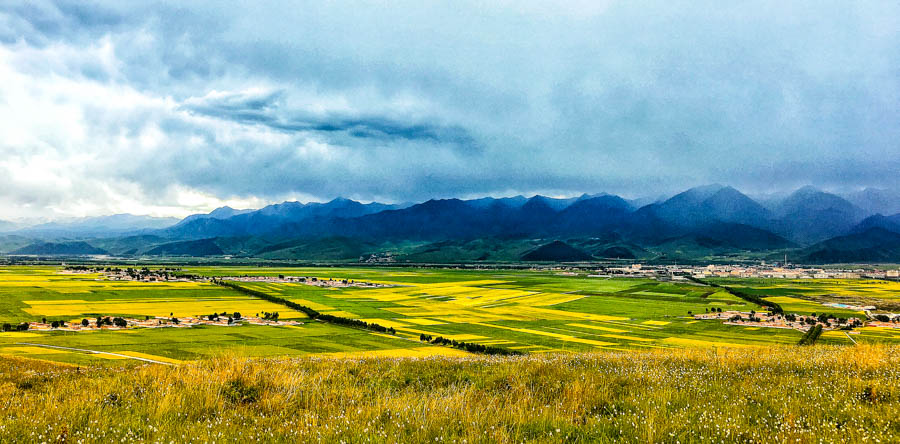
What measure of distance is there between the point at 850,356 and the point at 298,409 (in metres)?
14.5

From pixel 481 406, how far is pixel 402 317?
7952 centimetres

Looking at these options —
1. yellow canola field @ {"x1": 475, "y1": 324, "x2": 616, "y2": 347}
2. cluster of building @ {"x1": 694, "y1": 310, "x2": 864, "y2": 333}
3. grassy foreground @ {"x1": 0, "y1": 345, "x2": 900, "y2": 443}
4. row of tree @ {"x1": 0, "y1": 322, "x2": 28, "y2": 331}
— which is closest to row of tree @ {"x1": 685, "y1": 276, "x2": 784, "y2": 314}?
cluster of building @ {"x1": 694, "y1": 310, "x2": 864, "y2": 333}

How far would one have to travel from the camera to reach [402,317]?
280 feet

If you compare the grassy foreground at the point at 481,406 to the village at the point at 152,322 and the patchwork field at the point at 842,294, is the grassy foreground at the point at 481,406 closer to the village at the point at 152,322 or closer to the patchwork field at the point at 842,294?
the village at the point at 152,322

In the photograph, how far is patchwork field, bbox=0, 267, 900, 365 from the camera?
51.2 meters

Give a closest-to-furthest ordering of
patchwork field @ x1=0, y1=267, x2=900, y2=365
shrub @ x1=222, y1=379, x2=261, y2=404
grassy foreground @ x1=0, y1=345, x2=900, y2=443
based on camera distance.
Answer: grassy foreground @ x1=0, y1=345, x2=900, y2=443 → shrub @ x1=222, y1=379, x2=261, y2=404 → patchwork field @ x1=0, y1=267, x2=900, y2=365

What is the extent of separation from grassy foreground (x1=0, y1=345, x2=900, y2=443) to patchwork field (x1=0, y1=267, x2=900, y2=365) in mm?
10333

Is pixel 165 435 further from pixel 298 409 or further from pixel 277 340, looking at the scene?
pixel 277 340

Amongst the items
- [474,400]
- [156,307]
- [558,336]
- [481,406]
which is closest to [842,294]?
[558,336]

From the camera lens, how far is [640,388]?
947cm

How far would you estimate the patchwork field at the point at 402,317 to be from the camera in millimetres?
51156

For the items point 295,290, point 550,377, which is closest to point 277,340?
point 550,377

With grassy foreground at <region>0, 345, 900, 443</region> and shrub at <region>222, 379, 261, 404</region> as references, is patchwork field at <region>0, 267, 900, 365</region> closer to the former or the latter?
shrub at <region>222, 379, 261, 404</region>

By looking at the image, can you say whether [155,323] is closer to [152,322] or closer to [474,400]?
[152,322]
